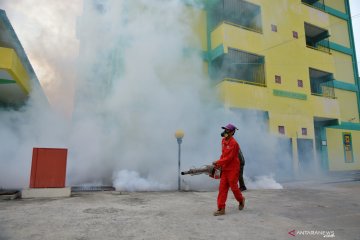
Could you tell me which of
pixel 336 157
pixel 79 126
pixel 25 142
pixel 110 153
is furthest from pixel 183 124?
pixel 336 157

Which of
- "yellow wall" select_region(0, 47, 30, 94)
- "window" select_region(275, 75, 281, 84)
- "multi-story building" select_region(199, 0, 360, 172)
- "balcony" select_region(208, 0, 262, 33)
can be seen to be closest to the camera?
"yellow wall" select_region(0, 47, 30, 94)

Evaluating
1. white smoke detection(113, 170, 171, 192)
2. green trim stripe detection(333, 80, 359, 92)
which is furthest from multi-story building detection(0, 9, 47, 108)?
green trim stripe detection(333, 80, 359, 92)

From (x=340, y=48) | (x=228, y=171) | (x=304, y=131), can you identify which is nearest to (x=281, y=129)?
(x=304, y=131)

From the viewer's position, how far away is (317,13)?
14977 mm

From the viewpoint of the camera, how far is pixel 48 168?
570 cm

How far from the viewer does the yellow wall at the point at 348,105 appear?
1587 cm

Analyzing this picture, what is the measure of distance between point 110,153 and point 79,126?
4.55 ft

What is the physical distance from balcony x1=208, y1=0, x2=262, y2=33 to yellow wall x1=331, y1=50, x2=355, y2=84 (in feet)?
21.7

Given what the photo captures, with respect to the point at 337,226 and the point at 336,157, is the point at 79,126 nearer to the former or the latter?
the point at 337,226

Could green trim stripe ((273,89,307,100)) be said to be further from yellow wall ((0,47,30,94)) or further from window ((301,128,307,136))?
yellow wall ((0,47,30,94))

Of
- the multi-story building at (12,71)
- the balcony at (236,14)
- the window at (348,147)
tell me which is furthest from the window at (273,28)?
the multi-story building at (12,71)

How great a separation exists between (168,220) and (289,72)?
38.9 feet

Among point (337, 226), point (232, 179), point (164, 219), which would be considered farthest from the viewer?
point (232, 179)

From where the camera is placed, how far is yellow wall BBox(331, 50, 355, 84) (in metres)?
16.2
